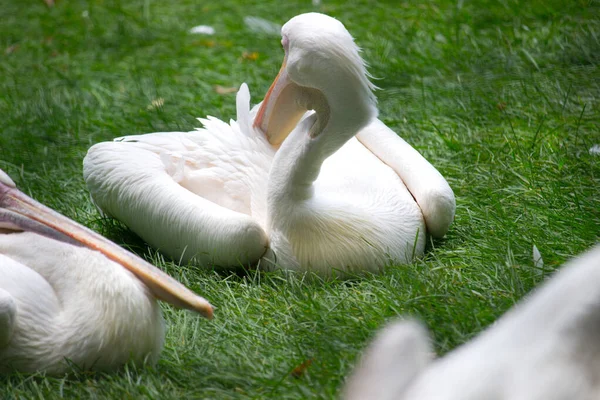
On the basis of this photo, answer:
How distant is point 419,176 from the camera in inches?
166

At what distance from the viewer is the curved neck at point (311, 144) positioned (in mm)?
3725

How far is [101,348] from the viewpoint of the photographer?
10.1 feet

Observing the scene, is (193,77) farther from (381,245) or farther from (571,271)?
(571,271)

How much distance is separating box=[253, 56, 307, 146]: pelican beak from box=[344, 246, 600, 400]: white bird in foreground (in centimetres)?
204

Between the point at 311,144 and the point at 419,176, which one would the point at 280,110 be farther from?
the point at 419,176

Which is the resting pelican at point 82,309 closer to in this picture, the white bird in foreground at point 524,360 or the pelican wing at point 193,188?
the pelican wing at point 193,188

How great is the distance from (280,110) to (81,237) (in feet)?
4.11

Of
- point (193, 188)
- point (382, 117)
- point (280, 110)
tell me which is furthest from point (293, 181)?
point (382, 117)

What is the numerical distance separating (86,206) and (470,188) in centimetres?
209

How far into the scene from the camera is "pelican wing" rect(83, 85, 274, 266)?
391 centimetres

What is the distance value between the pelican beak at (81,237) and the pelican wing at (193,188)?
59 centimetres

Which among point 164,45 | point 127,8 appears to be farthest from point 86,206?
point 127,8

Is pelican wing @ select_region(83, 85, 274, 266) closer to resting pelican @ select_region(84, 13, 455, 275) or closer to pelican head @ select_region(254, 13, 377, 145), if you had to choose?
resting pelican @ select_region(84, 13, 455, 275)

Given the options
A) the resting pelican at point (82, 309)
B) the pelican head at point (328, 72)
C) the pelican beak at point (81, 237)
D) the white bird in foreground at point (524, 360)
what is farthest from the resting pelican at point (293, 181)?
the white bird in foreground at point (524, 360)
